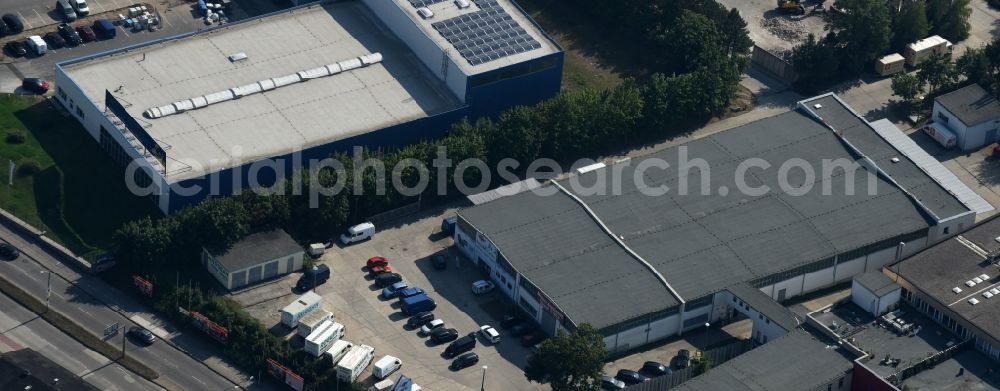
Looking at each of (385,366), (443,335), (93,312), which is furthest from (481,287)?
(93,312)

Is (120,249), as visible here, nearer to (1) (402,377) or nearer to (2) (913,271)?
(1) (402,377)

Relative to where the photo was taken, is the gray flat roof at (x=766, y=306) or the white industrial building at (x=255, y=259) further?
the white industrial building at (x=255, y=259)

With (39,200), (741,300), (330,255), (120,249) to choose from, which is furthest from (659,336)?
(39,200)

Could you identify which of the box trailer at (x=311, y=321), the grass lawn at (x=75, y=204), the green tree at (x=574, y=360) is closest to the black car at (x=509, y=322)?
the green tree at (x=574, y=360)

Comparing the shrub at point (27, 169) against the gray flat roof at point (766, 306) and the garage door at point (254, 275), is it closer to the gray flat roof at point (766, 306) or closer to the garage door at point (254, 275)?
the garage door at point (254, 275)

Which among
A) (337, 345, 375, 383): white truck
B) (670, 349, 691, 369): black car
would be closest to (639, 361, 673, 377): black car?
(670, 349, 691, 369): black car

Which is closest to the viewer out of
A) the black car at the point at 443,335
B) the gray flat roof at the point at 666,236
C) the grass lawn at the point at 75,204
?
the black car at the point at 443,335

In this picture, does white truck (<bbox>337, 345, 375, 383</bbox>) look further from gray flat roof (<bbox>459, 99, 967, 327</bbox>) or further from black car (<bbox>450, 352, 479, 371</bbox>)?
gray flat roof (<bbox>459, 99, 967, 327</bbox>)

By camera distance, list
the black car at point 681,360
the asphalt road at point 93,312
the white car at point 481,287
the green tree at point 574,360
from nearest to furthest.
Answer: the green tree at point 574,360 < the asphalt road at point 93,312 < the black car at point 681,360 < the white car at point 481,287
